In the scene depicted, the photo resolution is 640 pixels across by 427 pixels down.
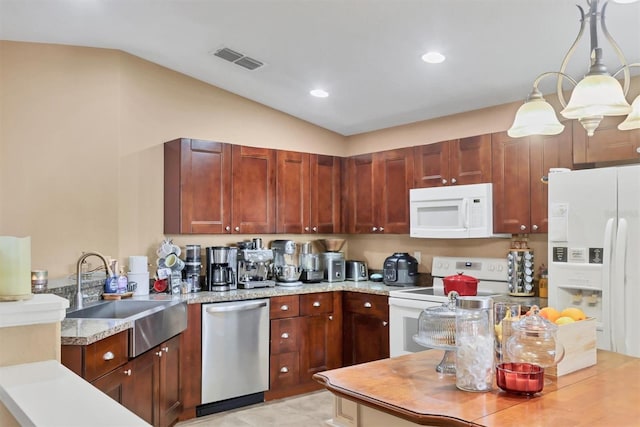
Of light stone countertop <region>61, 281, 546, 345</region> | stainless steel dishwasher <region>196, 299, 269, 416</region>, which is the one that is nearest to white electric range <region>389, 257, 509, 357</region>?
light stone countertop <region>61, 281, 546, 345</region>

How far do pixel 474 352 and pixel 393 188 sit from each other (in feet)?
10.7

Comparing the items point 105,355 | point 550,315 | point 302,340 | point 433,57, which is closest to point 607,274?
point 550,315

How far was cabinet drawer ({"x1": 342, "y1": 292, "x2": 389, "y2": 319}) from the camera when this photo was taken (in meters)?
4.45

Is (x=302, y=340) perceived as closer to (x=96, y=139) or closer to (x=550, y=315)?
(x=96, y=139)

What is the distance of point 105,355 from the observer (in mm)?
2613

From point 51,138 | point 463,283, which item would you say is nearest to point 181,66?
point 51,138

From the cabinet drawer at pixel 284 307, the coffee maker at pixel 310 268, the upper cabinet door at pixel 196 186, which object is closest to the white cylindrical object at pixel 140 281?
the upper cabinet door at pixel 196 186

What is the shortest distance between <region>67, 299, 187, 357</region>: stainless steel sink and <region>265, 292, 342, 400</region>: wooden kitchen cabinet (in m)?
→ 0.93

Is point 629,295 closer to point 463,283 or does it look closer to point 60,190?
point 463,283

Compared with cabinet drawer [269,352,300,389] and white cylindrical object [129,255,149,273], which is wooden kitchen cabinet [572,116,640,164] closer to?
cabinet drawer [269,352,300,389]

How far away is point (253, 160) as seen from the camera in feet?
15.3

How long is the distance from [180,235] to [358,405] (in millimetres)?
3059

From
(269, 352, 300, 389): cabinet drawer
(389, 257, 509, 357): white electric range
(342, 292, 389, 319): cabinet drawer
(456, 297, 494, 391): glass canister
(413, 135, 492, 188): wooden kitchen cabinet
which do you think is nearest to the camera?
(456, 297, 494, 391): glass canister

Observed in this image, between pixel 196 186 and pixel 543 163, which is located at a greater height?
pixel 543 163
